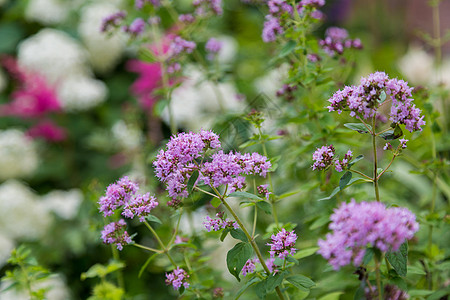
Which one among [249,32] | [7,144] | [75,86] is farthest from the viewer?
[249,32]

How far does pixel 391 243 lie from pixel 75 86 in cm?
178

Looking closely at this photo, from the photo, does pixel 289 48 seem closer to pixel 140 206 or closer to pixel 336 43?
pixel 336 43

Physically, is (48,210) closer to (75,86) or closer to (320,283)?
(75,86)

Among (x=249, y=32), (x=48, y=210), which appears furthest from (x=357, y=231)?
(x=249, y=32)

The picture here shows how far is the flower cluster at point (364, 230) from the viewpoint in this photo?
0.49 meters

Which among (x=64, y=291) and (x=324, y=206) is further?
(x=64, y=291)

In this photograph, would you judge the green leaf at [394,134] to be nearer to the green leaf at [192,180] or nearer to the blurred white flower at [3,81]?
the green leaf at [192,180]

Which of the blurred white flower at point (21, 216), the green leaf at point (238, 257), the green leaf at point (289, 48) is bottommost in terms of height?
the green leaf at point (238, 257)

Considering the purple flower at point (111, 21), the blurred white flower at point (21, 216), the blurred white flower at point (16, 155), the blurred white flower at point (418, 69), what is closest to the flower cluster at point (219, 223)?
the purple flower at point (111, 21)

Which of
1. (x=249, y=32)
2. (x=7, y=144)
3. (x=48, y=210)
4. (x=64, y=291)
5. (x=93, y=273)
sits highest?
(x=249, y=32)

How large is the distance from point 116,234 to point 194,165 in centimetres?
17

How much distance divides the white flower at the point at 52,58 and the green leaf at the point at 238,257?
1.61 m

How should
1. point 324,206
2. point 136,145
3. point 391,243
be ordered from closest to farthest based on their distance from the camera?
point 391,243 < point 324,206 < point 136,145

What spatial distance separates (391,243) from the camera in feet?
1.62
